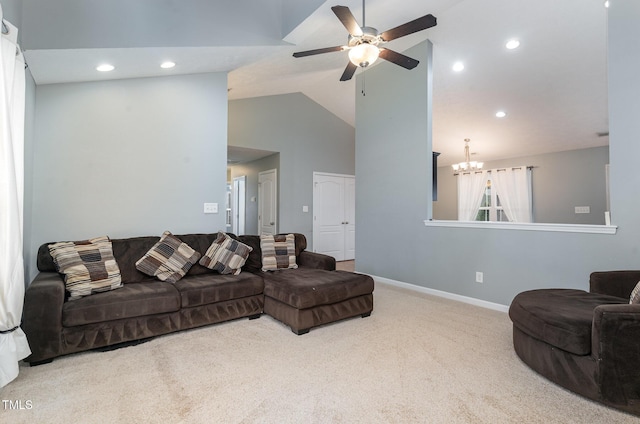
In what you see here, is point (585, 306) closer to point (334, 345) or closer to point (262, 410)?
point (334, 345)

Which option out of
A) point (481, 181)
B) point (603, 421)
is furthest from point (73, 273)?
point (481, 181)

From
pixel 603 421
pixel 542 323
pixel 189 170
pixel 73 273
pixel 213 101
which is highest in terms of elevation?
pixel 213 101

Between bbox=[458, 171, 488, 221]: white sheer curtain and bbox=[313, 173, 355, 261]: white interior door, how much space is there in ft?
9.54

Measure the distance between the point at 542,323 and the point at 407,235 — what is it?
2576 millimetres

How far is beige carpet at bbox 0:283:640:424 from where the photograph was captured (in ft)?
5.55

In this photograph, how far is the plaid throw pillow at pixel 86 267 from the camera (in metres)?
2.55

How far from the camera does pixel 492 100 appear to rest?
5.18m

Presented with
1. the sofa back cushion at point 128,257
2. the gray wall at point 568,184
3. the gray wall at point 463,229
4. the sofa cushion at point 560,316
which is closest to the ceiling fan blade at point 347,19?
the gray wall at point 463,229

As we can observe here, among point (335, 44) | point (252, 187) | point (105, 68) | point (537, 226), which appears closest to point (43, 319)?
point (105, 68)

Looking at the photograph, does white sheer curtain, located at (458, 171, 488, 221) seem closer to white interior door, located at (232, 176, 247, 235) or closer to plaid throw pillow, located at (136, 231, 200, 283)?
white interior door, located at (232, 176, 247, 235)

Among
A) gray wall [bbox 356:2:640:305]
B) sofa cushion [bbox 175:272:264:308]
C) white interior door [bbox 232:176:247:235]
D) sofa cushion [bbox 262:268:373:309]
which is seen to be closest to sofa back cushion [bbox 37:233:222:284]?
sofa cushion [bbox 175:272:264:308]

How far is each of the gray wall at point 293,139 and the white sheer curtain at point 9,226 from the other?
3.86 metres

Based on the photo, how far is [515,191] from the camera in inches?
283

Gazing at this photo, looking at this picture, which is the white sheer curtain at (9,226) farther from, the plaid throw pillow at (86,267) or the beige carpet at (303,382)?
the plaid throw pillow at (86,267)
